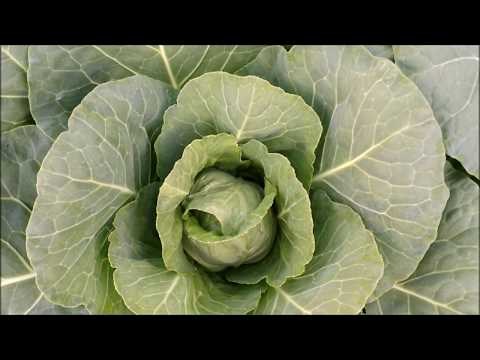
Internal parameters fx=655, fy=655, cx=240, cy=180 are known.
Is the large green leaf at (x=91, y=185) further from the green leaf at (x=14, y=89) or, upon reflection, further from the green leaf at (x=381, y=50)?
the green leaf at (x=381, y=50)

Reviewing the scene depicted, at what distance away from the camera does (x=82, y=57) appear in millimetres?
1319

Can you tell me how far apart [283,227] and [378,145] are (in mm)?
233

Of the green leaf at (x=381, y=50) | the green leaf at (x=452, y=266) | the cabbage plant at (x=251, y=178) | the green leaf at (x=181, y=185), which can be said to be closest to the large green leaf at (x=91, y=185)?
the cabbage plant at (x=251, y=178)

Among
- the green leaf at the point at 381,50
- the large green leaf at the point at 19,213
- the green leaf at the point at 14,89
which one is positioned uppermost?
the green leaf at the point at 381,50

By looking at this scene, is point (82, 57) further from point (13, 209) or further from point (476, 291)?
point (476, 291)

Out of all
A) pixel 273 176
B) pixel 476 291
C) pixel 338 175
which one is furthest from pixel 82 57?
pixel 476 291

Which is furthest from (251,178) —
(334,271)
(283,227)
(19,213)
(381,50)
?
(19,213)

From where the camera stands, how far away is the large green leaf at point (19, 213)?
1340 millimetres

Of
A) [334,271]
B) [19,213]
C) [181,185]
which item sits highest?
[181,185]

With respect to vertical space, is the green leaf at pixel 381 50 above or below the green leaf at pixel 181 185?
above

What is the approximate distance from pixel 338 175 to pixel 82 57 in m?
0.56

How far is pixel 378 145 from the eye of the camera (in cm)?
120

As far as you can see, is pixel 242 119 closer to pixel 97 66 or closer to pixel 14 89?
pixel 97 66

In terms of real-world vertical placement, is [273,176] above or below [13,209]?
above
